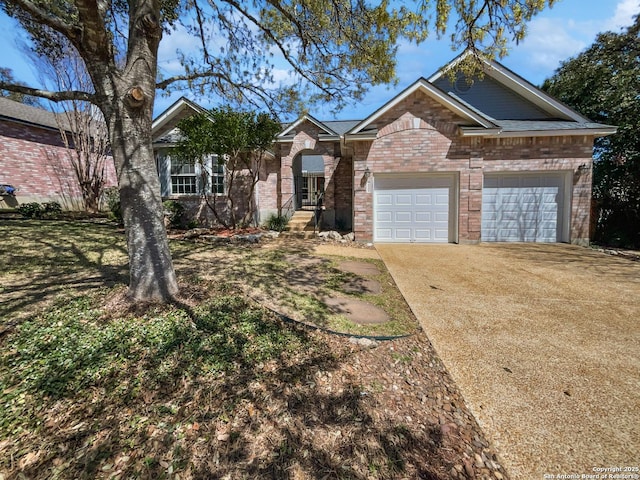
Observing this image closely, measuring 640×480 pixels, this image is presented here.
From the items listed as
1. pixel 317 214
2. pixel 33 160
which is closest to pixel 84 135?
pixel 33 160

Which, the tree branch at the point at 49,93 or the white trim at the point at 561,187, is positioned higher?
the tree branch at the point at 49,93

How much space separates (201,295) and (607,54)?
56.7 feet

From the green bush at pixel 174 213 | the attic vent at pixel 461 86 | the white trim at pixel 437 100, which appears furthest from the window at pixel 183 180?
the attic vent at pixel 461 86

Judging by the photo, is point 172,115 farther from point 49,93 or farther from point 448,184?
point 448,184

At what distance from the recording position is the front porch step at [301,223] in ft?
40.1

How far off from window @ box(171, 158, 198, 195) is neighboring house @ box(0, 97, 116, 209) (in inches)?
281

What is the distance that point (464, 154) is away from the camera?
959 cm

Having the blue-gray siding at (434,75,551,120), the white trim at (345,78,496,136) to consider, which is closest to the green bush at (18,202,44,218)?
the white trim at (345,78,496,136)

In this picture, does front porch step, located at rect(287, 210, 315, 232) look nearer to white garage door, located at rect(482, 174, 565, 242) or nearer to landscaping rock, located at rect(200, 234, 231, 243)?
landscaping rock, located at rect(200, 234, 231, 243)

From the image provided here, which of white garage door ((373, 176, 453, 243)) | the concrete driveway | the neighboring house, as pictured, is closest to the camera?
the concrete driveway

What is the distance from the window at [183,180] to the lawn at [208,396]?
897cm

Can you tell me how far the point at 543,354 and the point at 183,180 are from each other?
516 inches

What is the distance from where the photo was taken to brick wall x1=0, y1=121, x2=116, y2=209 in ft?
45.8

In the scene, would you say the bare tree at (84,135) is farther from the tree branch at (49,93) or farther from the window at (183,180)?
A: the tree branch at (49,93)
